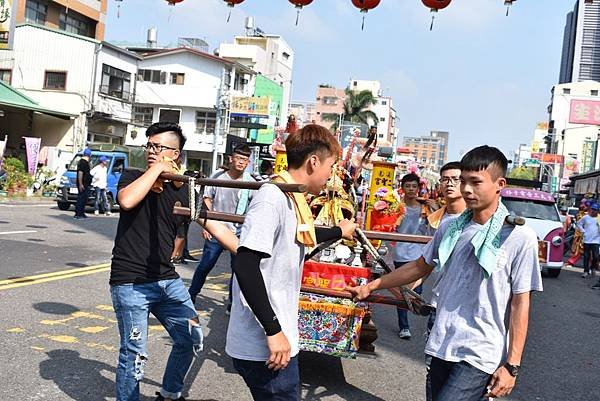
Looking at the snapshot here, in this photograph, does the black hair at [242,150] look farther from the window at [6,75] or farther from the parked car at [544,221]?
the window at [6,75]

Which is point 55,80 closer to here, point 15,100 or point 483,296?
point 15,100

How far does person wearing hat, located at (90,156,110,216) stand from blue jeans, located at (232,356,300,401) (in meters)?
18.1

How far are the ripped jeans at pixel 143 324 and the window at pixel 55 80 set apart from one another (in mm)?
33606

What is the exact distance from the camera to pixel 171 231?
162 inches

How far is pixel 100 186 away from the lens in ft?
65.8

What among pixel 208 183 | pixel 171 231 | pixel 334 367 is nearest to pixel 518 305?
pixel 208 183

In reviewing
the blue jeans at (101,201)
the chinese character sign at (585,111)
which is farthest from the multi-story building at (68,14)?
the chinese character sign at (585,111)

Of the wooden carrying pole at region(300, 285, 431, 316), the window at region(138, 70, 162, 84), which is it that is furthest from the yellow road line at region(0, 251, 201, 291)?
the window at region(138, 70, 162, 84)

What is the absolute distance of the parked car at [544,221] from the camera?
15.8 m

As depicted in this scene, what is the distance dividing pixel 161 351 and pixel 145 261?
237 cm

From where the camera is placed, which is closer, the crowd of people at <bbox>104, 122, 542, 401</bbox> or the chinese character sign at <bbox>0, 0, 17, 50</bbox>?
the crowd of people at <bbox>104, 122, 542, 401</bbox>

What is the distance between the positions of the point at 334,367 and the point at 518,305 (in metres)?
3.41

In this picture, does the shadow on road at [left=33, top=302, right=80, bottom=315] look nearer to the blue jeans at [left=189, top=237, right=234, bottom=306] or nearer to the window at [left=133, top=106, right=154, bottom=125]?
the blue jeans at [left=189, top=237, right=234, bottom=306]

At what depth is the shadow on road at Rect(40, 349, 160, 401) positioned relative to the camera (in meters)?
4.79
